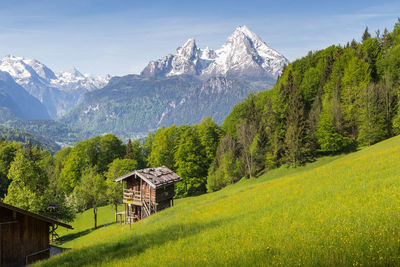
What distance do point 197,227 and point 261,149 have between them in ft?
162

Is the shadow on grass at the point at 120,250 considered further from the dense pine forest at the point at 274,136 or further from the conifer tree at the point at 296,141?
the conifer tree at the point at 296,141

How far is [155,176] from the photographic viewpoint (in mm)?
42188

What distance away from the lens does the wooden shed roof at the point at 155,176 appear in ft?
133

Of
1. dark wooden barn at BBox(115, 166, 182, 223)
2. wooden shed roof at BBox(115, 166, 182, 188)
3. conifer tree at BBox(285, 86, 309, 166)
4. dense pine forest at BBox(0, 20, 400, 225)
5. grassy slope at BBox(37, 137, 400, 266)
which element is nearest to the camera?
grassy slope at BBox(37, 137, 400, 266)

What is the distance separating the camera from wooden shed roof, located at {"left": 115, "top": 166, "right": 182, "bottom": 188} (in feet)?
133

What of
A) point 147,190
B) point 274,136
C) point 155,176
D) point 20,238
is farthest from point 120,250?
point 274,136

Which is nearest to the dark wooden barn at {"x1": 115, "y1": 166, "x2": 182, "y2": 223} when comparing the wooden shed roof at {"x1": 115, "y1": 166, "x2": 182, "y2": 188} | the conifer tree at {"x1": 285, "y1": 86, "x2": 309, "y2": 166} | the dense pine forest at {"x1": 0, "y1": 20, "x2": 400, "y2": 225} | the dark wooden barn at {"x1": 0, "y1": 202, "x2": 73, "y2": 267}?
the wooden shed roof at {"x1": 115, "y1": 166, "x2": 182, "y2": 188}

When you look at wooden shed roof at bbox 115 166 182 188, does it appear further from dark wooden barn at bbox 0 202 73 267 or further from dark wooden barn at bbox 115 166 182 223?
dark wooden barn at bbox 0 202 73 267

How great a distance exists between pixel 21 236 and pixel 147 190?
2319 centimetres


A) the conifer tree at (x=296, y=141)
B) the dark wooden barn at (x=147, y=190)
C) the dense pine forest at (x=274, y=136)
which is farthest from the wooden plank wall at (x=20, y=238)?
the conifer tree at (x=296, y=141)

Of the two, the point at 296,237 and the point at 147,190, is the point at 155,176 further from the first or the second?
the point at 296,237

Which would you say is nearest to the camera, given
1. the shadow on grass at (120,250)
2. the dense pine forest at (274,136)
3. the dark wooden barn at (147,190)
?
the shadow on grass at (120,250)

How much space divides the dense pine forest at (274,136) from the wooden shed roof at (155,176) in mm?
12884

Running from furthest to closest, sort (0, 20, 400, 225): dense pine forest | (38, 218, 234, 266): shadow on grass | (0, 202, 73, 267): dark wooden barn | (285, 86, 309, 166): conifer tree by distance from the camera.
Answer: (285, 86, 309, 166): conifer tree → (0, 20, 400, 225): dense pine forest → (0, 202, 73, 267): dark wooden barn → (38, 218, 234, 266): shadow on grass
